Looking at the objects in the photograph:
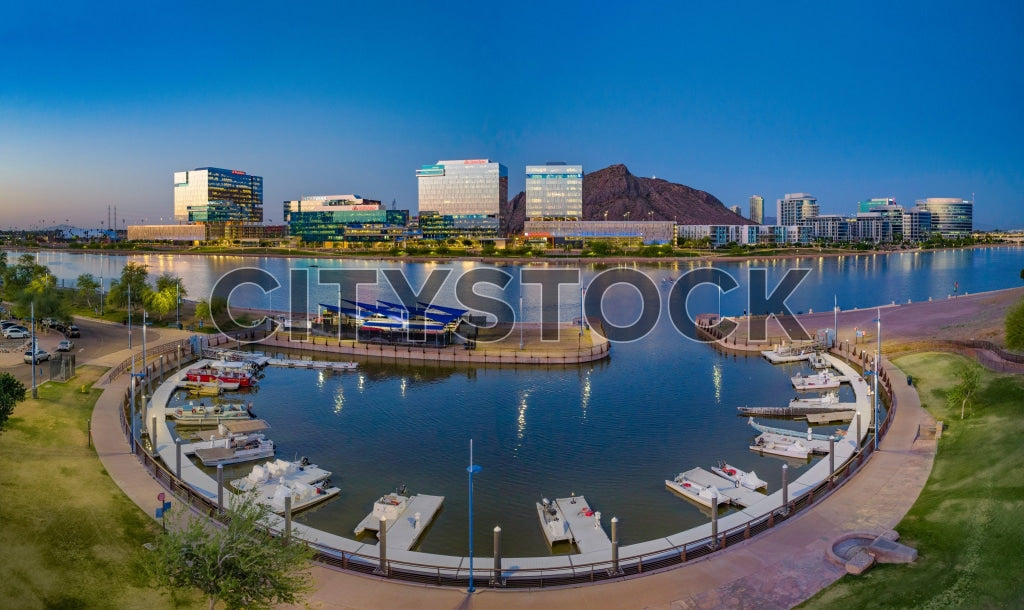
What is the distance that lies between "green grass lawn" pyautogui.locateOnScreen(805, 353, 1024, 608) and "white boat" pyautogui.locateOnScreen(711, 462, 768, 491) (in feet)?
18.3

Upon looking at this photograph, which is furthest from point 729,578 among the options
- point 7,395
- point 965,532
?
point 7,395

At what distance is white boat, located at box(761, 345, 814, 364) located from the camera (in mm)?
51938

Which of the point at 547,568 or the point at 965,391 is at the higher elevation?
the point at 965,391

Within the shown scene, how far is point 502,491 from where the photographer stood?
1078 inches

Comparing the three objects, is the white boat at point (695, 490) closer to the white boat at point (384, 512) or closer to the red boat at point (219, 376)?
the white boat at point (384, 512)

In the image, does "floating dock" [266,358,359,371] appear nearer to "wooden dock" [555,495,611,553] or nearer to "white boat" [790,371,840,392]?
"wooden dock" [555,495,611,553]

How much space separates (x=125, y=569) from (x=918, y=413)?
104 ft

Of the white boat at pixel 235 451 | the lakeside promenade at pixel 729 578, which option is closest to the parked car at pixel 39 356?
the white boat at pixel 235 451

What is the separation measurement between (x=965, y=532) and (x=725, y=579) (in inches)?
271

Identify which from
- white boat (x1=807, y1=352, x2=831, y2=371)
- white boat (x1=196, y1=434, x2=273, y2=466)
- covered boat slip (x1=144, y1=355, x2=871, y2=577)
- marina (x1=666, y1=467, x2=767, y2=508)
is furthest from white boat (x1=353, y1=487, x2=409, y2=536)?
white boat (x1=807, y1=352, x2=831, y2=371)

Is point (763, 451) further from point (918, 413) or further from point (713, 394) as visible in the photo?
point (713, 394)

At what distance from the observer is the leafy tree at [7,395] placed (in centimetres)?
2362

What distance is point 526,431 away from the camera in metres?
35.2

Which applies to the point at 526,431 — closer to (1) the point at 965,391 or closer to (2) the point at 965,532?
(1) the point at 965,391
